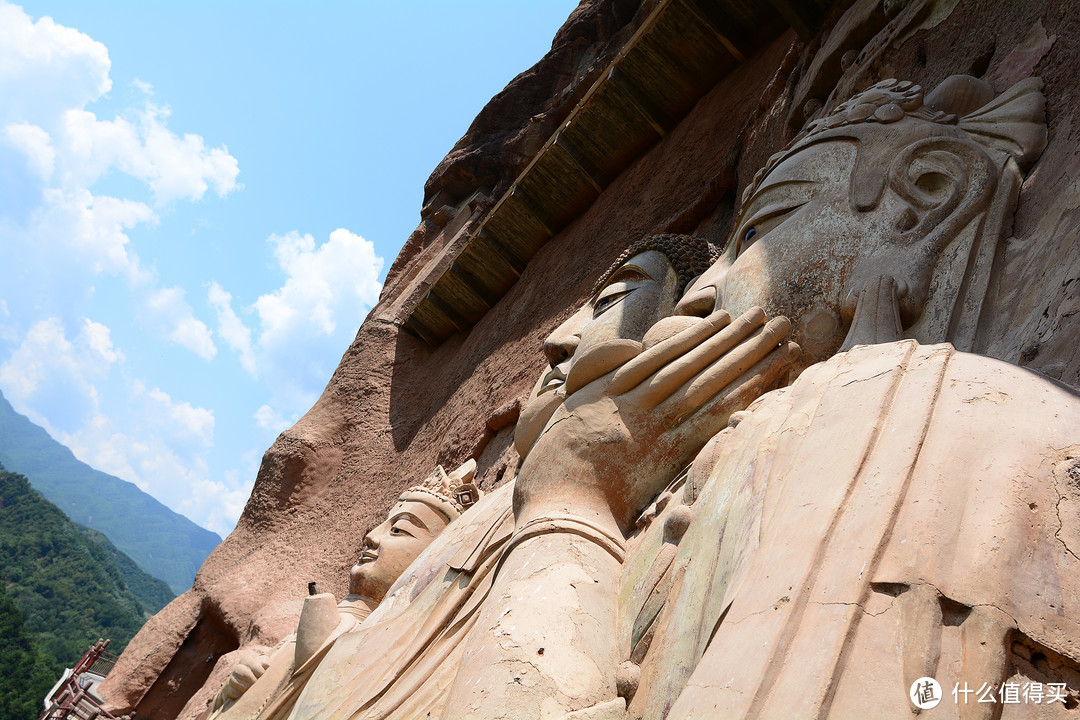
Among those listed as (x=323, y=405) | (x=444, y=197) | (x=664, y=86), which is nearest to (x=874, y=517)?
(x=664, y=86)

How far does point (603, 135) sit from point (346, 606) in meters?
4.68

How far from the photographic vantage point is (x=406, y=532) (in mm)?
4133

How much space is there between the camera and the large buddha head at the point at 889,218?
2.31 meters

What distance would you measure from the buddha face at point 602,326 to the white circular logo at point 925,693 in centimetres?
151

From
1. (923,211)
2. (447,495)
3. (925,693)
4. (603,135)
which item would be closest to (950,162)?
(923,211)

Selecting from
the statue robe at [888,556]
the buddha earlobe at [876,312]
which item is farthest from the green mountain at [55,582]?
the statue robe at [888,556]

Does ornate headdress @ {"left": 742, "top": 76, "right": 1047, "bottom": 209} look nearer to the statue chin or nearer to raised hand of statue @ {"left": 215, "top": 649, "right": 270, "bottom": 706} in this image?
the statue chin

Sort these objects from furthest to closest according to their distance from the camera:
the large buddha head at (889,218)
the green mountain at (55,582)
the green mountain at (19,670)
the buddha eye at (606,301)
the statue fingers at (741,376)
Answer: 1. the green mountain at (55,582)
2. the green mountain at (19,670)
3. the buddha eye at (606,301)
4. the statue fingers at (741,376)
5. the large buddha head at (889,218)

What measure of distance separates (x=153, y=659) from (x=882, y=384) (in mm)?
6861

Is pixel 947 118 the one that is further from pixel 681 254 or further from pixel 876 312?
pixel 681 254

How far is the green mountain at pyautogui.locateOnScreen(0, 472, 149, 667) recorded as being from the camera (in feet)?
89.1

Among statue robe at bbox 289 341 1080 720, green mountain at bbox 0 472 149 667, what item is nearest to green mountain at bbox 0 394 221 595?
green mountain at bbox 0 472 149 667

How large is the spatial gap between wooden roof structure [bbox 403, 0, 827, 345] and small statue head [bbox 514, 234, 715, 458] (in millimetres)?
3456

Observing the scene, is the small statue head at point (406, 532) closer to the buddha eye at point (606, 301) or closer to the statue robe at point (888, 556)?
the buddha eye at point (606, 301)
